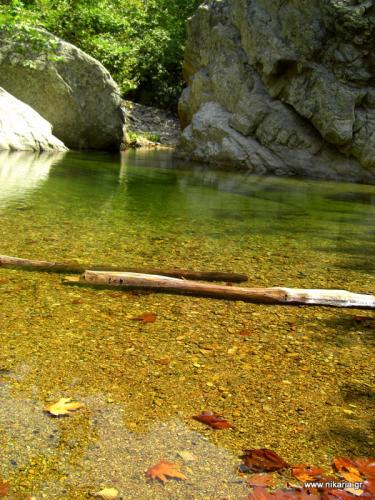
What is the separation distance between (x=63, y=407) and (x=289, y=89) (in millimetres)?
19412

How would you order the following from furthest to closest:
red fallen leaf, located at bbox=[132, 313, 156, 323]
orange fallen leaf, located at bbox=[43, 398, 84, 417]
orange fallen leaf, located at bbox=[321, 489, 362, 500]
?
red fallen leaf, located at bbox=[132, 313, 156, 323], orange fallen leaf, located at bbox=[43, 398, 84, 417], orange fallen leaf, located at bbox=[321, 489, 362, 500]

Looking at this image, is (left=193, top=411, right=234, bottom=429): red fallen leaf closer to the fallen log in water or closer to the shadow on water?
the fallen log in water

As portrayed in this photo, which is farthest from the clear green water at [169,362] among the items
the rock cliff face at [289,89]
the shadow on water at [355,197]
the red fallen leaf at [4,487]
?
the rock cliff face at [289,89]

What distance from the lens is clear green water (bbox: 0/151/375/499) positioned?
8.05 ft

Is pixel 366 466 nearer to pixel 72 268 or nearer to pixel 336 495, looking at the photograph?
pixel 336 495

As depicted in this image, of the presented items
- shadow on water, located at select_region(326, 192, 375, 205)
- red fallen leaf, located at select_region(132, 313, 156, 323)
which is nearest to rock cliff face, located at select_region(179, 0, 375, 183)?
shadow on water, located at select_region(326, 192, 375, 205)

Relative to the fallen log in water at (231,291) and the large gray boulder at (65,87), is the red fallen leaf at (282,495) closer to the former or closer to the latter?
the fallen log in water at (231,291)

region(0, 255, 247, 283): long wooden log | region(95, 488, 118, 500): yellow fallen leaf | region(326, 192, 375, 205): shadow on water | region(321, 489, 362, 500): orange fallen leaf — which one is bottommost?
region(95, 488, 118, 500): yellow fallen leaf

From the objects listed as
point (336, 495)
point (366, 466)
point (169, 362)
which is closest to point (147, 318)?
point (169, 362)

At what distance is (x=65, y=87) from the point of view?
1967 cm

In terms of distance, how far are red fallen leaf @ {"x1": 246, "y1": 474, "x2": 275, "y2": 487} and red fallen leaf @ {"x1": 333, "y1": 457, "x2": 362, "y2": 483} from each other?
0.33 metres

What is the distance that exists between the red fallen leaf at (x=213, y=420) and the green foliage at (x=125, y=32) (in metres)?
14.9

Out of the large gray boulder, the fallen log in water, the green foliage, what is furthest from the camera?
the green foliage

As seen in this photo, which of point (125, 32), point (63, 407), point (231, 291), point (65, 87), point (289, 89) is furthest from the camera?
point (125, 32)
